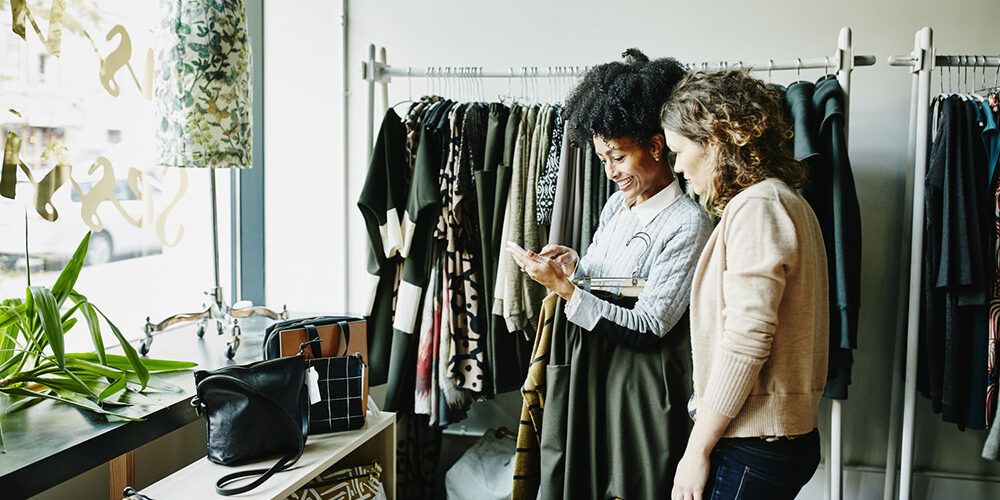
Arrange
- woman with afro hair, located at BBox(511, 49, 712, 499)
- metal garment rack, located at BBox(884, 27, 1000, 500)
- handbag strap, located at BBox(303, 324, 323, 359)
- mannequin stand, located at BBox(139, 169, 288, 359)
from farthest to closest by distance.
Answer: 1. metal garment rack, located at BBox(884, 27, 1000, 500)
2. mannequin stand, located at BBox(139, 169, 288, 359)
3. handbag strap, located at BBox(303, 324, 323, 359)
4. woman with afro hair, located at BBox(511, 49, 712, 499)

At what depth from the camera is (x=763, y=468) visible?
1.35 m

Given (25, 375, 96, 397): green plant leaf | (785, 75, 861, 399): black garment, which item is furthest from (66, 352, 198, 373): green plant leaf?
(785, 75, 861, 399): black garment

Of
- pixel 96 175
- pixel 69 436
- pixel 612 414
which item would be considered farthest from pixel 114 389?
pixel 612 414

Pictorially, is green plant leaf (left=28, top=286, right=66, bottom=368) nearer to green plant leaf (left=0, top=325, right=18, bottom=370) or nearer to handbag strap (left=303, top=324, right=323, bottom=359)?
green plant leaf (left=0, top=325, right=18, bottom=370)

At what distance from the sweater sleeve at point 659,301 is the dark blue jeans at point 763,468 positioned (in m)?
0.36

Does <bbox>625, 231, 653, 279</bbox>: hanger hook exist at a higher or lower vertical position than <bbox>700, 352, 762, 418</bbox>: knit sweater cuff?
higher

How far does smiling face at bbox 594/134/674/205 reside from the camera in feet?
5.92

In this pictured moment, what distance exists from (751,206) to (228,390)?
1142 millimetres

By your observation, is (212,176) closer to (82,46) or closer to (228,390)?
(82,46)

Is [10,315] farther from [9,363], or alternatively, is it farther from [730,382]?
[730,382]

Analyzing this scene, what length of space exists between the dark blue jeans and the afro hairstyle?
78cm

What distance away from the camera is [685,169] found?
1476mm

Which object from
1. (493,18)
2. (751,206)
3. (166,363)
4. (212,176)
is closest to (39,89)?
(212,176)

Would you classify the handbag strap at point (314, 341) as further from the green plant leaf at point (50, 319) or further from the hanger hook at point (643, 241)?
the hanger hook at point (643, 241)
